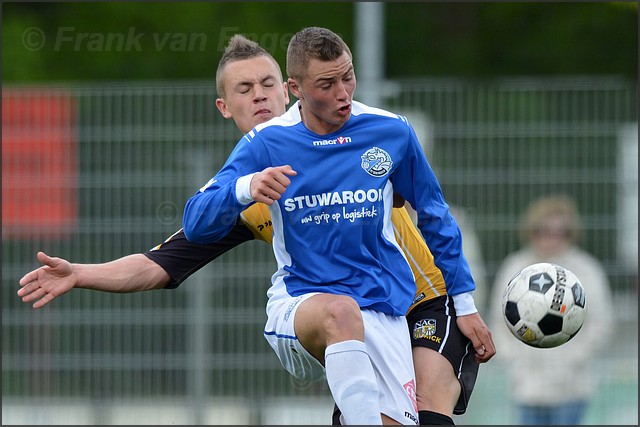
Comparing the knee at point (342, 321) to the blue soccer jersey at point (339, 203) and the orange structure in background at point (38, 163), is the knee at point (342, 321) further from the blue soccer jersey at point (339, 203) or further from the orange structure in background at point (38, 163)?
the orange structure in background at point (38, 163)

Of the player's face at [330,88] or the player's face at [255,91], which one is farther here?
the player's face at [255,91]

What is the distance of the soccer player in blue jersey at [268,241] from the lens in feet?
18.3

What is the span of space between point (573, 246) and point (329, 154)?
4537 millimetres

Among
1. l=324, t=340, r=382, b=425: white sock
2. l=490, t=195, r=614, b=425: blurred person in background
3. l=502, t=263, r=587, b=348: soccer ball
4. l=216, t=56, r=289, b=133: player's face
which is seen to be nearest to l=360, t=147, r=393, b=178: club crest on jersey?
l=324, t=340, r=382, b=425: white sock

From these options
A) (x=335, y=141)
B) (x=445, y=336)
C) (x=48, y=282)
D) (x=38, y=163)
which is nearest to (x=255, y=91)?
(x=335, y=141)

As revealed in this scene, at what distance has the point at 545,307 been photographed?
5.51 metres

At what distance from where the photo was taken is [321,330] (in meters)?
4.99

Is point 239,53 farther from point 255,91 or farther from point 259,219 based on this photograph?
point 259,219

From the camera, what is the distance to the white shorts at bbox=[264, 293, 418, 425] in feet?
17.2

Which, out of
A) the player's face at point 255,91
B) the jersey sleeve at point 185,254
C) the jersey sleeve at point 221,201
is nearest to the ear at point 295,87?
the jersey sleeve at point 221,201

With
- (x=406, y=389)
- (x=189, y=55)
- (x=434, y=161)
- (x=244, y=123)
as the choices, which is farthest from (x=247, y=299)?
(x=189, y=55)

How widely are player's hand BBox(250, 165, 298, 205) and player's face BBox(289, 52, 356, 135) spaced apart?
1.57ft

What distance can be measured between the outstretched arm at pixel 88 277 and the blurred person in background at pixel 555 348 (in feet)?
12.6

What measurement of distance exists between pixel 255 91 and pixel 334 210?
1.23 meters
